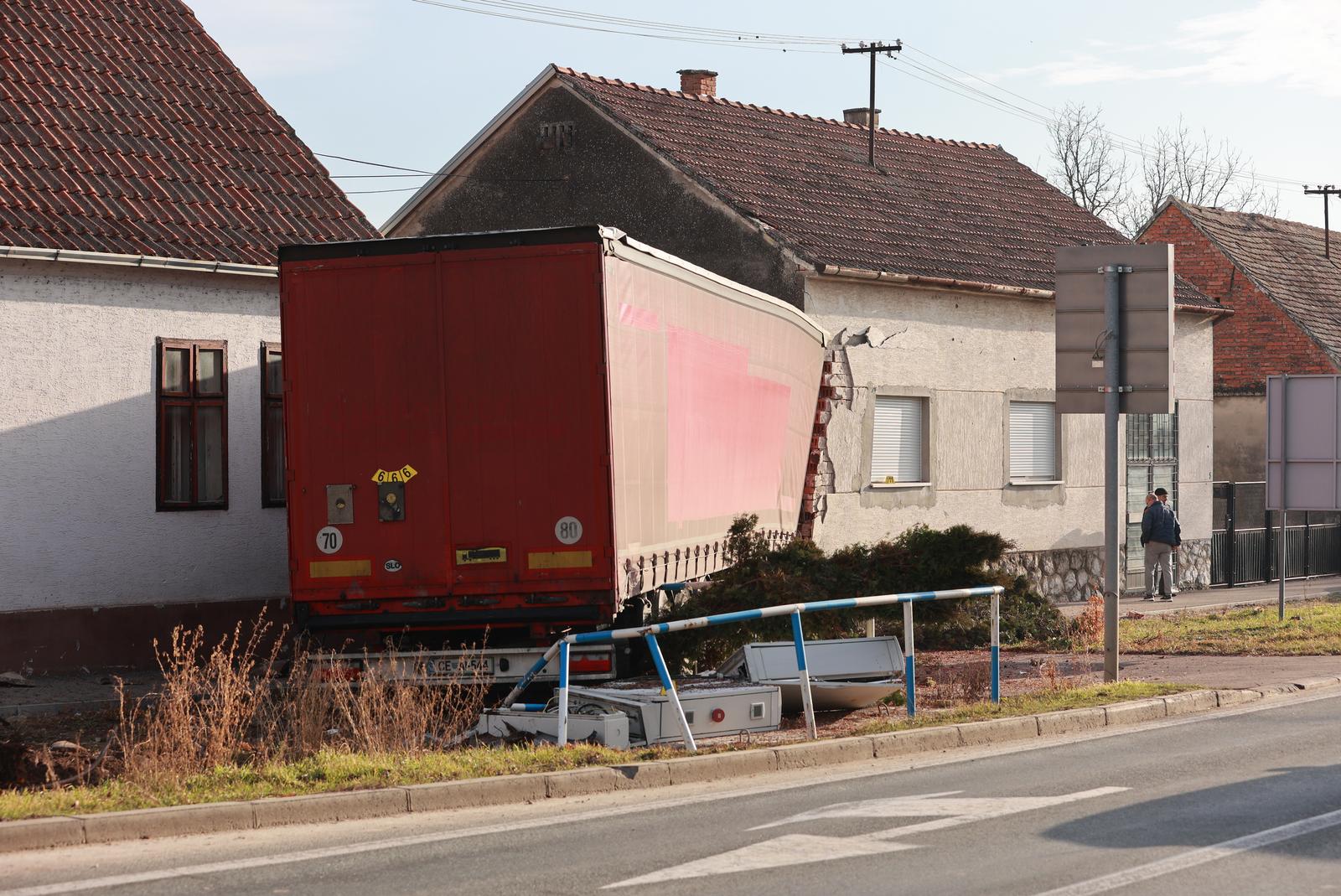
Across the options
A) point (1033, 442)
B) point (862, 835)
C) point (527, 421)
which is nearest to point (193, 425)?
point (527, 421)

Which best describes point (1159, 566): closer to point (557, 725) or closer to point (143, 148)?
point (143, 148)

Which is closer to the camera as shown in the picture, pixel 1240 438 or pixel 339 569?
pixel 339 569

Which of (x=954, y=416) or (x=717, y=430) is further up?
(x=954, y=416)

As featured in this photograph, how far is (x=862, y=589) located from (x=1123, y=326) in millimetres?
4128

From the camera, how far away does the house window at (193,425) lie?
17.6 m

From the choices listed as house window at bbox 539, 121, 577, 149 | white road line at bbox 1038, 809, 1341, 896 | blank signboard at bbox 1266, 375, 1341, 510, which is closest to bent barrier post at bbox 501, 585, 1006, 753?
white road line at bbox 1038, 809, 1341, 896

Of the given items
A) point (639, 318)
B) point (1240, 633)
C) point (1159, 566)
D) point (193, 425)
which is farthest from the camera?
point (1159, 566)

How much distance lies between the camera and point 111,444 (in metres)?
17.1

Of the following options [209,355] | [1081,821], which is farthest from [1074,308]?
[209,355]

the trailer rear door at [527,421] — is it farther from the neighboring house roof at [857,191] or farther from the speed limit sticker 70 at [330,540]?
the neighboring house roof at [857,191]

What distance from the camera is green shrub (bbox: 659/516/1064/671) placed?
48.6ft

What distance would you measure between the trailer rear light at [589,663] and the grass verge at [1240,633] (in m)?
8.50

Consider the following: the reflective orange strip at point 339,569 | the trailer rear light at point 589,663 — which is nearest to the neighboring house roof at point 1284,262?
the trailer rear light at point 589,663

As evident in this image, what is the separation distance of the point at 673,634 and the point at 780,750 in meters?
3.28
